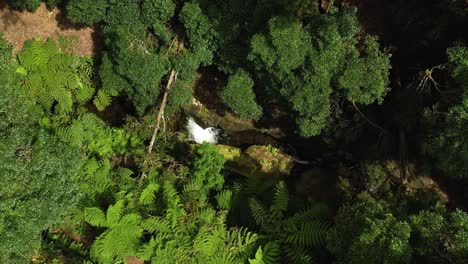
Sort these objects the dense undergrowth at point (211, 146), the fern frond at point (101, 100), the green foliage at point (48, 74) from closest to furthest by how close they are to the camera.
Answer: the dense undergrowth at point (211, 146) → the green foliage at point (48, 74) → the fern frond at point (101, 100)

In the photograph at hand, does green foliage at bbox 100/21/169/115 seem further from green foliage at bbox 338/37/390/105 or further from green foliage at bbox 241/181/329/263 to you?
green foliage at bbox 338/37/390/105

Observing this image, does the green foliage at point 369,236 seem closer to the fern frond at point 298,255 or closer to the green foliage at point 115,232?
the fern frond at point 298,255

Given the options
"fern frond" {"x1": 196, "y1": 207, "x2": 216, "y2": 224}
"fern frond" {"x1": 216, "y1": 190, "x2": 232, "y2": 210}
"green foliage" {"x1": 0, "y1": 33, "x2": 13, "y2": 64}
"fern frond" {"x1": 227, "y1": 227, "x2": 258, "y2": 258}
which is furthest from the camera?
"green foliage" {"x1": 0, "y1": 33, "x2": 13, "y2": 64}

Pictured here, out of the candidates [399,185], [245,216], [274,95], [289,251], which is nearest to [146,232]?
[245,216]

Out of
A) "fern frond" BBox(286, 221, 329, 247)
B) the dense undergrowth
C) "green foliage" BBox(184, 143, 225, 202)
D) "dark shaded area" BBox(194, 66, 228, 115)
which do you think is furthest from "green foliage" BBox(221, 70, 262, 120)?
"fern frond" BBox(286, 221, 329, 247)

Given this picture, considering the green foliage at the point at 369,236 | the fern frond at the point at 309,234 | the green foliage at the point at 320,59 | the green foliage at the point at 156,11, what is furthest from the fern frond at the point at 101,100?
the green foliage at the point at 369,236

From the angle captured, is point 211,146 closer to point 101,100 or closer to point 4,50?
point 101,100

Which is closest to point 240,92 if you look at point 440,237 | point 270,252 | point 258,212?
point 258,212
